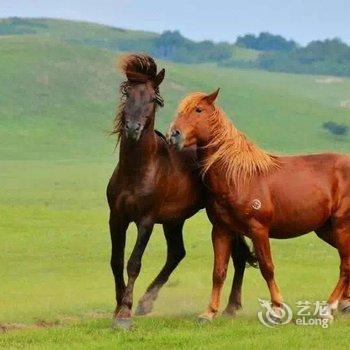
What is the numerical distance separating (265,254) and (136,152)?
5.12ft

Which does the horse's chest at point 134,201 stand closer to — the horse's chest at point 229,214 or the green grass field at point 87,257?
the horse's chest at point 229,214

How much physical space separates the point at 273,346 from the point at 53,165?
53.2 meters

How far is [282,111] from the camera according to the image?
96000mm

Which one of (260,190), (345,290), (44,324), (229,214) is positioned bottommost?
(44,324)

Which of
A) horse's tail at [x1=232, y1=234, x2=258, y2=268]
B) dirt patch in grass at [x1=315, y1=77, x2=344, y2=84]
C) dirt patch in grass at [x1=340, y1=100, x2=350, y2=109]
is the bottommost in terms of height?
dirt patch in grass at [x1=315, y1=77, x2=344, y2=84]

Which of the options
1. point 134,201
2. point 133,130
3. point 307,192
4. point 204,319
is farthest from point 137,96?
point 204,319

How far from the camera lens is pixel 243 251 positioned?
1097 centimetres

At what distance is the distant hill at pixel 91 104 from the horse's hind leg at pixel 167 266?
56.6m

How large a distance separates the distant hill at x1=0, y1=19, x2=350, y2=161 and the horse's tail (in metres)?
56.9

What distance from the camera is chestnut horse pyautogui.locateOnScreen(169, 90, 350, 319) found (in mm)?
9906

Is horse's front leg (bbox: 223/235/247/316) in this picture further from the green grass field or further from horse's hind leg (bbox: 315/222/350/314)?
horse's hind leg (bbox: 315/222/350/314)

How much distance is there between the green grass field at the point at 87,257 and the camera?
29.9 feet

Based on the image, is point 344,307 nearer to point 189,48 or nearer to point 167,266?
point 167,266

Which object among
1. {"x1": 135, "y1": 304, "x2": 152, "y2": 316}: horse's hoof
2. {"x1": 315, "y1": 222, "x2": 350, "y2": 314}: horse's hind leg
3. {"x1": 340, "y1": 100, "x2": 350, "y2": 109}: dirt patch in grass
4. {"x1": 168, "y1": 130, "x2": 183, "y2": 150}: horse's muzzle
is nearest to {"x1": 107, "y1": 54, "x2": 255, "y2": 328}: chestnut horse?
{"x1": 168, "y1": 130, "x2": 183, "y2": 150}: horse's muzzle
